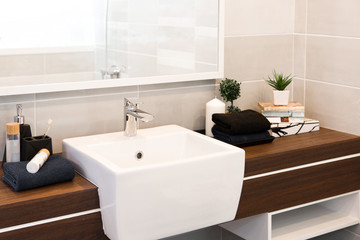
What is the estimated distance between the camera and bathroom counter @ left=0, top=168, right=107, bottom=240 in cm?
162

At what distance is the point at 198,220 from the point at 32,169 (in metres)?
0.58

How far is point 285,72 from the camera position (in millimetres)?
2688

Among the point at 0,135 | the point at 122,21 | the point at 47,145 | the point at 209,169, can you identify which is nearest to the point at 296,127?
the point at 209,169

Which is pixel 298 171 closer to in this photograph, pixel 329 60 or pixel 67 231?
pixel 329 60

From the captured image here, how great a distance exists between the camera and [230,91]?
2.38m

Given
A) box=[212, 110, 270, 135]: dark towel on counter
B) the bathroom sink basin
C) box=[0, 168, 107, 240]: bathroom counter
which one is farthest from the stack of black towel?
box=[0, 168, 107, 240]: bathroom counter

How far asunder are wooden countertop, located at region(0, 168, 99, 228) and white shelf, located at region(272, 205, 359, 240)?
2.97 ft

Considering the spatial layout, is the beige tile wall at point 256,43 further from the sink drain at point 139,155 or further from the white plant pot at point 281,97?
the sink drain at point 139,155

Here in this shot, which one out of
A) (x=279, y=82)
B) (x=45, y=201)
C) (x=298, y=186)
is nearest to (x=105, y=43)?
(x=45, y=201)

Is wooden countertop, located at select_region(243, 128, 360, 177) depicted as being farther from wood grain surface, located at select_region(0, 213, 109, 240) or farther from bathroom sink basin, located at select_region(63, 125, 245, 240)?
wood grain surface, located at select_region(0, 213, 109, 240)

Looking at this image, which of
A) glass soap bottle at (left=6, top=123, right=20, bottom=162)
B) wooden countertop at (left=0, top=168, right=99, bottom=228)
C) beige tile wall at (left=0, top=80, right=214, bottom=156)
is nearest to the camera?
wooden countertop at (left=0, top=168, right=99, bottom=228)

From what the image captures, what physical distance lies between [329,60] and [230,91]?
0.51 metres

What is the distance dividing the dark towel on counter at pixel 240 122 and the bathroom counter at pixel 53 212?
64cm

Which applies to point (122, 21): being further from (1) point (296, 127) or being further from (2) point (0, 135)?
(1) point (296, 127)
